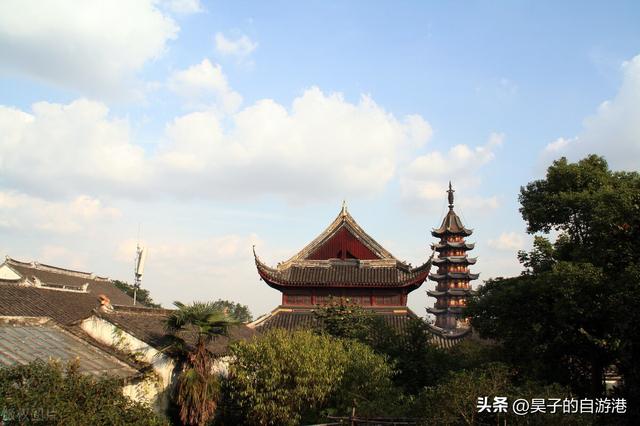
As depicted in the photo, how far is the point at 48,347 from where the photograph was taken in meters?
13.6

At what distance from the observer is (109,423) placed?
780cm

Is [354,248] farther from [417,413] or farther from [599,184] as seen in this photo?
[417,413]

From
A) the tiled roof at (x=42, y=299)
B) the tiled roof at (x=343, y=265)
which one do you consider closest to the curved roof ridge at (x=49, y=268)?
the tiled roof at (x=42, y=299)

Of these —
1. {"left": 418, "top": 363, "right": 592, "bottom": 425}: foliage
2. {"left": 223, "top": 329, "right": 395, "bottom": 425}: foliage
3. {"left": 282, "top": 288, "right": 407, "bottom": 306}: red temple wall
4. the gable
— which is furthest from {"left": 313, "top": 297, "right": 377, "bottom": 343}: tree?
{"left": 418, "top": 363, "right": 592, "bottom": 425}: foliage

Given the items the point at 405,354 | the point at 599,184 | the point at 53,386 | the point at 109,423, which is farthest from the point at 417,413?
the point at 599,184

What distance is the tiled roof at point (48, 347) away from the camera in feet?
40.9

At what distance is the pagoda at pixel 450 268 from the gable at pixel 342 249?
1835cm

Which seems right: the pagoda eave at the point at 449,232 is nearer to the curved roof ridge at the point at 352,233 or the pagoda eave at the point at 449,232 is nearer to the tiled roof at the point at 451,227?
the tiled roof at the point at 451,227

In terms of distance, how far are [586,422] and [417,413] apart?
3.01 m

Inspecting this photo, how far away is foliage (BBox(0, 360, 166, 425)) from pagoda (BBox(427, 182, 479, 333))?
130 ft

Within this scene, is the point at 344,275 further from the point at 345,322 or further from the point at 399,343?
the point at 399,343

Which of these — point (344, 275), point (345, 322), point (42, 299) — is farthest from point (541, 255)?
point (42, 299)

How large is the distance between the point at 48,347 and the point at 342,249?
1775cm

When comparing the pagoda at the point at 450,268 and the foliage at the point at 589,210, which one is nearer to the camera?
the foliage at the point at 589,210
